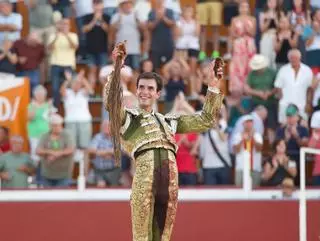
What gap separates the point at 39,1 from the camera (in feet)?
42.7

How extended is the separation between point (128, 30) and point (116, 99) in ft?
21.3

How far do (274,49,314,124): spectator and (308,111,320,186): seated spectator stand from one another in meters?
0.32

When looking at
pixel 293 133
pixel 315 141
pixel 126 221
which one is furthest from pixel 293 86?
pixel 126 221

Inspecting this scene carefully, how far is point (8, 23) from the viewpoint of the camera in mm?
12734

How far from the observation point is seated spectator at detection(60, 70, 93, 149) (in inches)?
469

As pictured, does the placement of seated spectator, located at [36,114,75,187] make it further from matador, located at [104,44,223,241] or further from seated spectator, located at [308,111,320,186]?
matador, located at [104,44,223,241]

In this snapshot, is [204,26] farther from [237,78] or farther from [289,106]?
[289,106]

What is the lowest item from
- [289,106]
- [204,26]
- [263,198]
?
[263,198]

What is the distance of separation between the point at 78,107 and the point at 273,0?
2623 millimetres

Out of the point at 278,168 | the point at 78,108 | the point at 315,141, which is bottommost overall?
the point at 278,168

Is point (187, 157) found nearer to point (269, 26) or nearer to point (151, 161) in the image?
point (269, 26)

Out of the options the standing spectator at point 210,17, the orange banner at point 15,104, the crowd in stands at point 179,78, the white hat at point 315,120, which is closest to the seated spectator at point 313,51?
the crowd in stands at point 179,78

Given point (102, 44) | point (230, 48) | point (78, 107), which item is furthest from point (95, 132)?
point (230, 48)

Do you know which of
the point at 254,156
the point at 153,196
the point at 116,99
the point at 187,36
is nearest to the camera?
the point at 116,99
